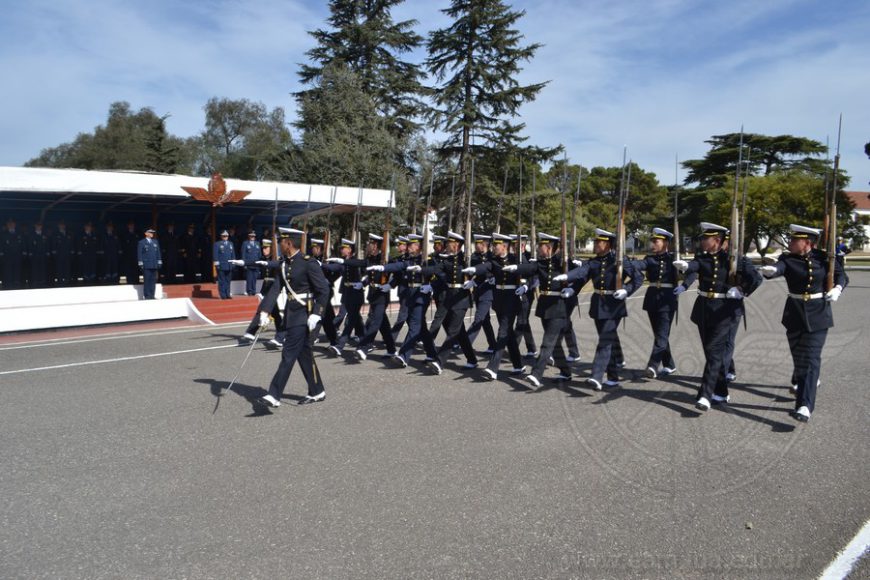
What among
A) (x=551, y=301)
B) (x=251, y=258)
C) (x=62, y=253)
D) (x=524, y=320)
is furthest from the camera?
(x=62, y=253)

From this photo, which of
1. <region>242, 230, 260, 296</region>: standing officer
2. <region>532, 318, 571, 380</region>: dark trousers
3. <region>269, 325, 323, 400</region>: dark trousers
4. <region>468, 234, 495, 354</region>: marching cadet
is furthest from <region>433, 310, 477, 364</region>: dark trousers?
<region>242, 230, 260, 296</region>: standing officer

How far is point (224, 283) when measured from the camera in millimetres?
16453

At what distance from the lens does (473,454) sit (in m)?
5.10

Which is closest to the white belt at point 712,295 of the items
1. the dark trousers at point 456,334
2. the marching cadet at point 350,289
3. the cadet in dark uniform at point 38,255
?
the dark trousers at point 456,334

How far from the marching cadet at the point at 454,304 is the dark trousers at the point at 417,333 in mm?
152

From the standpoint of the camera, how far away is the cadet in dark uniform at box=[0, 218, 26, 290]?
52.7ft

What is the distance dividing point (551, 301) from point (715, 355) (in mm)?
2084

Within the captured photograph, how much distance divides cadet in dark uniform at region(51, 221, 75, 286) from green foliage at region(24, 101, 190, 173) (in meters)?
25.0

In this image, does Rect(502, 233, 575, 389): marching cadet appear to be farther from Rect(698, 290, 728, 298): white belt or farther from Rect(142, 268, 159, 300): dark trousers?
Rect(142, 268, 159, 300): dark trousers

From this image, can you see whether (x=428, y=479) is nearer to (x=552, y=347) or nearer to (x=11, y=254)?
(x=552, y=347)

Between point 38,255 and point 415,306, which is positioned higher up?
point 38,255

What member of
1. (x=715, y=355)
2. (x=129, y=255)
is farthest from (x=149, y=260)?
(x=715, y=355)

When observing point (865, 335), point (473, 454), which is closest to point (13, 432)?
point (473, 454)

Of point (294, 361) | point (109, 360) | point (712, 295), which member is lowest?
point (109, 360)
